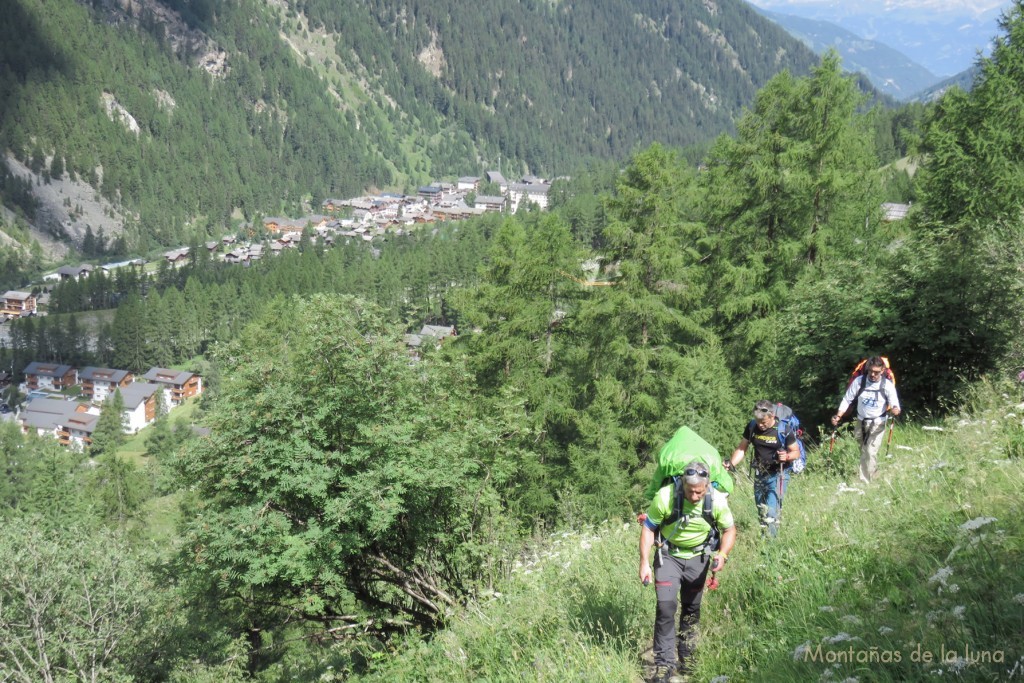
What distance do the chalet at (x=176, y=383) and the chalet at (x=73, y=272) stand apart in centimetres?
4918

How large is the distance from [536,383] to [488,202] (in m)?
156

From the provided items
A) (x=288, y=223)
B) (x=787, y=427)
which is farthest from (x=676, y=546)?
(x=288, y=223)

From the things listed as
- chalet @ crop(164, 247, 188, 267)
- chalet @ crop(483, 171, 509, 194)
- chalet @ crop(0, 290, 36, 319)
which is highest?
chalet @ crop(483, 171, 509, 194)

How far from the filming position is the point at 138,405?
77.6 metres

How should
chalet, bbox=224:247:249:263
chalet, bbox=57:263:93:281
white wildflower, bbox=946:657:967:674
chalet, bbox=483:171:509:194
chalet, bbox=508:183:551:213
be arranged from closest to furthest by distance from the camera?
white wildflower, bbox=946:657:967:674 < chalet, bbox=57:263:93:281 < chalet, bbox=224:247:249:263 < chalet, bbox=508:183:551:213 < chalet, bbox=483:171:509:194

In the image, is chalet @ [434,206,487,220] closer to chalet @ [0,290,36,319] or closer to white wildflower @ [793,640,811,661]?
chalet @ [0,290,36,319]

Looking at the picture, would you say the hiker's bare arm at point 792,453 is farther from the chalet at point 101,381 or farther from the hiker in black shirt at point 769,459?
the chalet at point 101,381

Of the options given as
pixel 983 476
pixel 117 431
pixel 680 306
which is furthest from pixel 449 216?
pixel 983 476

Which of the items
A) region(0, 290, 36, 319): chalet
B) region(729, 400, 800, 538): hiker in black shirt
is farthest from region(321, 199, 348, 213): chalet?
region(729, 400, 800, 538): hiker in black shirt

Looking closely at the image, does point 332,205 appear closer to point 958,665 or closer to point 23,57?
point 23,57

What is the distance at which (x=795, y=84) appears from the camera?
15438mm

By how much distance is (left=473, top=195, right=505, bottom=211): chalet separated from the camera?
532ft

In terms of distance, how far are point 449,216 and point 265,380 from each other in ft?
484

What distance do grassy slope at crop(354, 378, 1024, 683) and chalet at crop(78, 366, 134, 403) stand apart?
9366 cm
